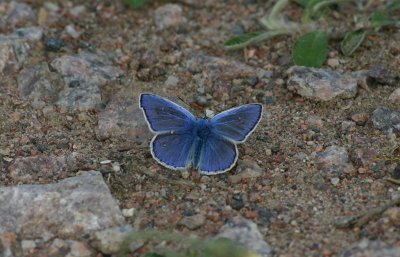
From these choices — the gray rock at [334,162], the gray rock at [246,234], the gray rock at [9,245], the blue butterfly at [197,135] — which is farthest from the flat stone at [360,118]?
the gray rock at [9,245]

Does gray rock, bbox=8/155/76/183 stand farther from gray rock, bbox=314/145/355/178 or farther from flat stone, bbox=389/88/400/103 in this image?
flat stone, bbox=389/88/400/103

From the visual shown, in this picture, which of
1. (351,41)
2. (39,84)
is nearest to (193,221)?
(39,84)

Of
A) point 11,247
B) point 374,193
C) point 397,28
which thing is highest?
point 397,28

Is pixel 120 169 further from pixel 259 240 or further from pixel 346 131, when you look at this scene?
pixel 346 131

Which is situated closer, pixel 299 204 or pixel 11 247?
pixel 11 247

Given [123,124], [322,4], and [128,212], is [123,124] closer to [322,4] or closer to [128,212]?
[128,212]

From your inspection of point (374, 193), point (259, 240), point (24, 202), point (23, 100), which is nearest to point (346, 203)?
point (374, 193)

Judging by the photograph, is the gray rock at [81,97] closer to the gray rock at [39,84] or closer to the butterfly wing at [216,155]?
the gray rock at [39,84]
